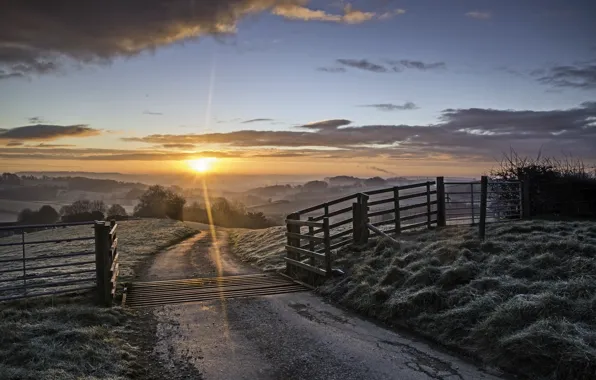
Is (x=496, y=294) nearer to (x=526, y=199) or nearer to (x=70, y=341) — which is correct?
(x=70, y=341)

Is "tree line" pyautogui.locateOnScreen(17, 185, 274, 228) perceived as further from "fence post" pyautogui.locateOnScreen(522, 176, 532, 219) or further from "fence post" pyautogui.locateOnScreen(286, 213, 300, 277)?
"fence post" pyautogui.locateOnScreen(522, 176, 532, 219)

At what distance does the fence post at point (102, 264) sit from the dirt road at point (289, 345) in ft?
3.41

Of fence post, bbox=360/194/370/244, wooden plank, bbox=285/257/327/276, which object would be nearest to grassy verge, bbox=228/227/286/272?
wooden plank, bbox=285/257/327/276

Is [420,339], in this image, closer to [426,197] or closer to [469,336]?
[469,336]

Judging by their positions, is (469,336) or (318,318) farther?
(318,318)

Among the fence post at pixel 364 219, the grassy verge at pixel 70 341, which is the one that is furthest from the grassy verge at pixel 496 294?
the grassy verge at pixel 70 341

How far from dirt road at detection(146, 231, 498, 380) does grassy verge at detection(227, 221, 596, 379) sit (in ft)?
1.67

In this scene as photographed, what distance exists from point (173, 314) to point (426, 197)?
10026mm

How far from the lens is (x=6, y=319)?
7.39 metres

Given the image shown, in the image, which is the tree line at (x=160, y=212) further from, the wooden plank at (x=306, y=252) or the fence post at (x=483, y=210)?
the fence post at (x=483, y=210)

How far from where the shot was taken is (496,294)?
743 cm

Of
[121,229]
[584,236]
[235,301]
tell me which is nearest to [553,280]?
[584,236]

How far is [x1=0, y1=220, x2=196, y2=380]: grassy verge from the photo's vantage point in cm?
565

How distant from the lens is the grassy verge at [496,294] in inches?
226
